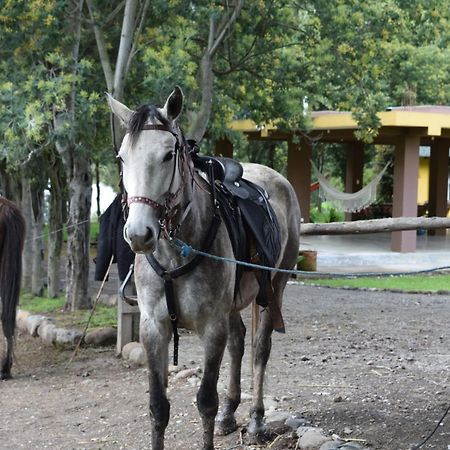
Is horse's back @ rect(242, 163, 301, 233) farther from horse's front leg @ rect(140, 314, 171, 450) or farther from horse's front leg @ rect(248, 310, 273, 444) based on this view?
horse's front leg @ rect(140, 314, 171, 450)

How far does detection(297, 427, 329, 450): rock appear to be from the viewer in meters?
5.00

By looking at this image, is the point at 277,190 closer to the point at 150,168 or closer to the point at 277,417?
the point at 277,417

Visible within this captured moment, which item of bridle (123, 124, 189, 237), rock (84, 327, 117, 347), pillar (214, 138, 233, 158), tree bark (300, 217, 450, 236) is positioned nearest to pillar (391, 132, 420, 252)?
pillar (214, 138, 233, 158)

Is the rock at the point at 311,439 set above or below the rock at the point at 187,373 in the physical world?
above

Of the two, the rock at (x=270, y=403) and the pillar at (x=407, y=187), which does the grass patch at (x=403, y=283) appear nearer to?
the pillar at (x=407, y=187)

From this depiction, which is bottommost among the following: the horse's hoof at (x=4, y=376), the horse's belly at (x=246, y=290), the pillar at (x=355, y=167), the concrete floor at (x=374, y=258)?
the horse's hoof at (x=4, y=376)

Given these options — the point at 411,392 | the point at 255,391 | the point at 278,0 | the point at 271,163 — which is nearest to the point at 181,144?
the point at 255,391

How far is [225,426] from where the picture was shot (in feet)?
18.4

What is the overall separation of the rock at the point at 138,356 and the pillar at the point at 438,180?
57.6 feet

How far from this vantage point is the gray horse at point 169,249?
149 inches

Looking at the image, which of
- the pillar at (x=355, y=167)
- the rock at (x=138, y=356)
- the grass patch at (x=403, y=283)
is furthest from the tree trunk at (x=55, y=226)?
the pillar at (x=355, y=167)

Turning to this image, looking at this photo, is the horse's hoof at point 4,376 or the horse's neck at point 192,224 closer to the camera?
the horse's neck at point 192,224

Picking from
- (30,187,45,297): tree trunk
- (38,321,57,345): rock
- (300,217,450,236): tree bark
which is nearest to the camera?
(300,217,450,236): tree bark

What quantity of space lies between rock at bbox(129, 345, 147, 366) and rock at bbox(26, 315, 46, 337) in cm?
211
